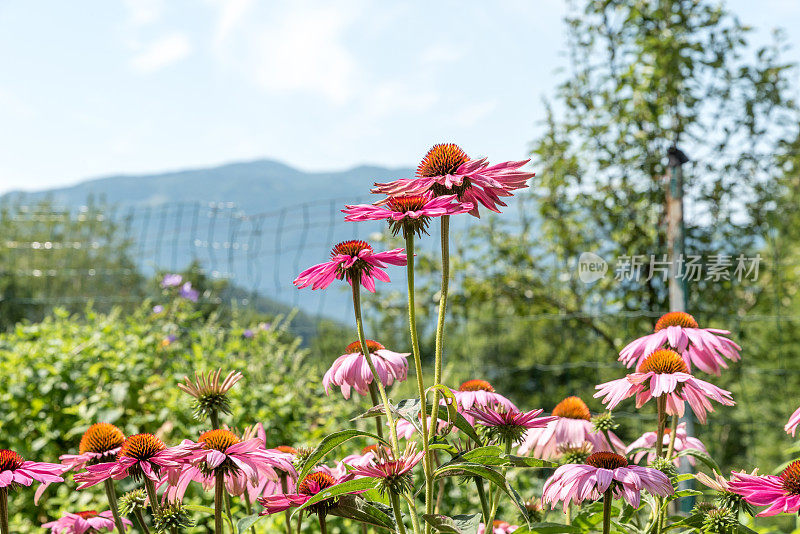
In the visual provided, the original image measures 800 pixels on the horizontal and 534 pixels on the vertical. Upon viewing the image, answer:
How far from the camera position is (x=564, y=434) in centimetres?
111

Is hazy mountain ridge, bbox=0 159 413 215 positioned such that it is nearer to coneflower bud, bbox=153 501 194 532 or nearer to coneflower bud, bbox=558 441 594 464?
coneflower bud, bbox=558 441 594 464

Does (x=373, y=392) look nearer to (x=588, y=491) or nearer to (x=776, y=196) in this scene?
(x=588, y=491)

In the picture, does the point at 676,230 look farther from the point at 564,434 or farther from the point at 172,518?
the point at 172,518

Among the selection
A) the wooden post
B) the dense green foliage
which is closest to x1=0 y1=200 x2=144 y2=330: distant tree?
the dense green foliage

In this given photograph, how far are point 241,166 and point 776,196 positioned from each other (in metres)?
115

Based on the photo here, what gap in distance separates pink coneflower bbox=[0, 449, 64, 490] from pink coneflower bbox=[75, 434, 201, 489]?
0.07 m

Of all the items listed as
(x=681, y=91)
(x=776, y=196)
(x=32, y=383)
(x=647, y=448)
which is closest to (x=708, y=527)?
(x=647, y=448)

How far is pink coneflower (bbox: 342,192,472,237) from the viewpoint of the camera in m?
0.73

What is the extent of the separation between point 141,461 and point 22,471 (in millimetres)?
192

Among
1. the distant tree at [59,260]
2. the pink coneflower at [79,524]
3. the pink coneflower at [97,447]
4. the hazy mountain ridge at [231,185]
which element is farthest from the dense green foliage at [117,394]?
the hazy mountain ridge at [231,185]

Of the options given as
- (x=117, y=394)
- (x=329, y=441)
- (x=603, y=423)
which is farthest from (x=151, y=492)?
(x=117, y=394)

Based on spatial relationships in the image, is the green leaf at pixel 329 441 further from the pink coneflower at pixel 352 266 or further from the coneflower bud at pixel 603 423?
the coneflower bud at pixel 603 423

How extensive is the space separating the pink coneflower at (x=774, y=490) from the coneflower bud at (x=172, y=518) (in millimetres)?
718

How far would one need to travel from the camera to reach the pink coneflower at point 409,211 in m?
0.73
